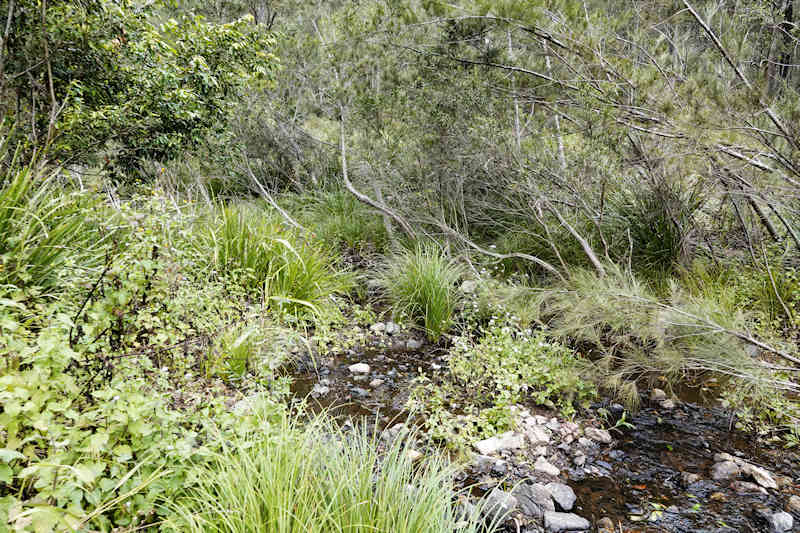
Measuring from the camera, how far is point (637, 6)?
362cm

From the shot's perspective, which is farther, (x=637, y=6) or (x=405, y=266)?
Answer: (x=405, y=266)

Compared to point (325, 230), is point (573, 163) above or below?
above

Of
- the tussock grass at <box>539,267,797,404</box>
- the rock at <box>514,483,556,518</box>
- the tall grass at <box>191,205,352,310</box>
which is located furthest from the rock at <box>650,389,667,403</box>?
the tall grass at <box>191,205,352,310</box>

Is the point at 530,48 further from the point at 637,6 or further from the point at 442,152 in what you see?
the point at 442,152

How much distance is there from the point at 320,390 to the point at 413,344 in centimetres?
138

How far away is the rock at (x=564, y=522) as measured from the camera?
2.32 metres

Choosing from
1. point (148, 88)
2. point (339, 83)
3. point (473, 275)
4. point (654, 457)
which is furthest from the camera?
point (339, 83)

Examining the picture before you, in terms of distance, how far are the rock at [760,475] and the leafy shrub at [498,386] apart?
1.03 meters

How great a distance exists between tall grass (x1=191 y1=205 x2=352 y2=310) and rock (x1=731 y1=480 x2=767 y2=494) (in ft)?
11.7

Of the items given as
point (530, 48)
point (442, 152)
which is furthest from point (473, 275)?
point (530, 48)

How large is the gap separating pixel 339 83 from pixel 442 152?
1676 millimetres

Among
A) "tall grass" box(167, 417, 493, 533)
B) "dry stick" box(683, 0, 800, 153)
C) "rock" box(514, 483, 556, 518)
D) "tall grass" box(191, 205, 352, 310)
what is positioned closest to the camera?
"tall grass" box(167, 417, 493, 533)

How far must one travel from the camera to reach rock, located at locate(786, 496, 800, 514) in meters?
2.42

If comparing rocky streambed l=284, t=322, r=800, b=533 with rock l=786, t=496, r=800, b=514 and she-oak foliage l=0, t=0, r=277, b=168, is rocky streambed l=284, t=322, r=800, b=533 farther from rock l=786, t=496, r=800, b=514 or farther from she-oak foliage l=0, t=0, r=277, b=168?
she-oak foliage l=0, t=0, r=277, b=168
